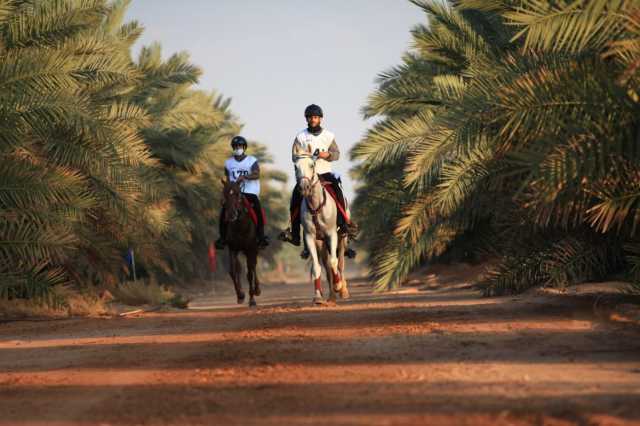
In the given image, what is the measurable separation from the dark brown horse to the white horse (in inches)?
81.6

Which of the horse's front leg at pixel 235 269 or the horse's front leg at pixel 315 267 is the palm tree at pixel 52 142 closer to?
the horse's front leg at pixel 235 269

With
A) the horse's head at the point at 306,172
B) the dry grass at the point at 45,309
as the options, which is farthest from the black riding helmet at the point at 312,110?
the dry grass at the point at 45,309

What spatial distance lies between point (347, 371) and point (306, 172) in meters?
7.42

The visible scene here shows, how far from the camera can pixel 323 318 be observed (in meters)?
12.9

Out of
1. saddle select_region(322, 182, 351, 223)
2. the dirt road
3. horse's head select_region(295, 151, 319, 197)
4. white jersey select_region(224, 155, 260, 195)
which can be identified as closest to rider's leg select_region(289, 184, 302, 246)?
saddle select_region(322, 182, 351, 223)

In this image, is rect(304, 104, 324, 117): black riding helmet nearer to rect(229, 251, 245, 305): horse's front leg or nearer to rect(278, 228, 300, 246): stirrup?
rect(278, 228, 300, 246): stirrup

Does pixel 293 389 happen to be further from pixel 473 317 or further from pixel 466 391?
pixel 473 317

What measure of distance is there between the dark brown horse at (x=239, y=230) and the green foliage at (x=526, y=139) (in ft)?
9.18

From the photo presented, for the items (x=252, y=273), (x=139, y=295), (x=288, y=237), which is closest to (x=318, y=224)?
(x=288, y=237)

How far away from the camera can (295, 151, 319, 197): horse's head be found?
49.5 feet

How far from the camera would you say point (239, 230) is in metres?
18.3

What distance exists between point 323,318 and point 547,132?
Answer: 3797 millimetres

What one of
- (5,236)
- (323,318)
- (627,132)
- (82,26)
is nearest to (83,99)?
(82,26)

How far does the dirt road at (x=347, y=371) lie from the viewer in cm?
625
